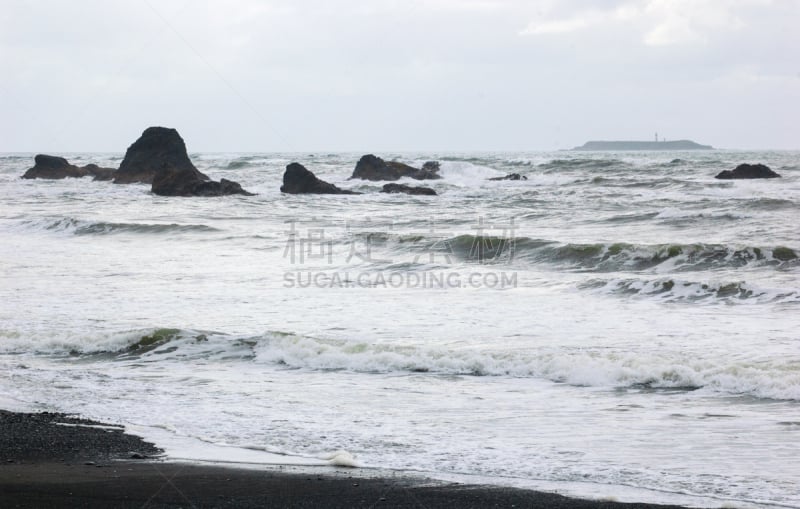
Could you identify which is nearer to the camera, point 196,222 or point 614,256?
point 614,256

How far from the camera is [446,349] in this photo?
9.08m

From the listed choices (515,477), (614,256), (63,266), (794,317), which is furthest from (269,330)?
(614,256)

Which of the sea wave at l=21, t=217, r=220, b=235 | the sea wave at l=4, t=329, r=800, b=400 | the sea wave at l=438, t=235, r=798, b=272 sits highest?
the sea wave at l=21, t=217, r=220, b=235

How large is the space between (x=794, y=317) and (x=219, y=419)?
7478 millimetres

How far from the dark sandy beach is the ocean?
27 centimetres

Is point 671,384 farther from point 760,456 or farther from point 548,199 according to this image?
point 548,199

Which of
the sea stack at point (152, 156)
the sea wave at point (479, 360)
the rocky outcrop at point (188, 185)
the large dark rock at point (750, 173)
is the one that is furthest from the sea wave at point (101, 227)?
the large dark rock at point (750, 173)

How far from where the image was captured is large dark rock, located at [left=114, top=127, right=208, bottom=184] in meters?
44.4

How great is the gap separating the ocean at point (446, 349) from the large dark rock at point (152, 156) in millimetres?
22786

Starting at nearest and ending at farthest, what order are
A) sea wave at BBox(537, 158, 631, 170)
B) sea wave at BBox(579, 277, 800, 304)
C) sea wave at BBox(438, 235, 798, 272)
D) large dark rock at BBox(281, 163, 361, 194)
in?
sea wave at BBox(579, 277, 800, 304), sea wave at BBox(438, 235, 798, 272), large dark rock at BBox(281, 163, 361, 194), sea wave at BBox(537, 158, 631, 170)

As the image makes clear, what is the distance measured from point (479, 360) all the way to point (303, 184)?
1111 inches

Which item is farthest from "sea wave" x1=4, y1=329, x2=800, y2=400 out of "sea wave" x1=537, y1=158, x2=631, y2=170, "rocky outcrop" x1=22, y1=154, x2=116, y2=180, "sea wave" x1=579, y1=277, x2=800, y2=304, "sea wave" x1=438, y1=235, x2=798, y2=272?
"sea wave" x1=537, y1=158, x2=631, y2=170

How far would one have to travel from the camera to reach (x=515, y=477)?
5285 millimetres

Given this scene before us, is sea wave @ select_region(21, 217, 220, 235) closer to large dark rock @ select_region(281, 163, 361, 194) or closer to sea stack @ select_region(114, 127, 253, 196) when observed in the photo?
large dark rock @ select_region(281, 163, 361, 194)
